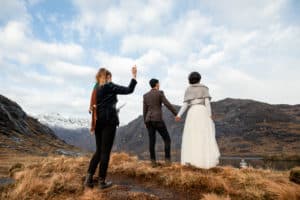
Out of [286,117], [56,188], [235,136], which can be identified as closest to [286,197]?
[56,188]

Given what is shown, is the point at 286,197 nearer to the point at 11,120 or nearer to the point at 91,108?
the point at 91,108

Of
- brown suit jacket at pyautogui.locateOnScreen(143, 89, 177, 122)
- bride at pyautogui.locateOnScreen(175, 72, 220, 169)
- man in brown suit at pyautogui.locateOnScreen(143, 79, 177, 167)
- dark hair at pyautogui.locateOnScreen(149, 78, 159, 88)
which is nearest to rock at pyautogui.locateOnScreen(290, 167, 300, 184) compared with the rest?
bride at pyautogui.locateOnScreen(175, 72, 220, 169)

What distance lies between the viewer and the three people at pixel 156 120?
5.75m

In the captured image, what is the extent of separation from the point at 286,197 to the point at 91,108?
4.03m

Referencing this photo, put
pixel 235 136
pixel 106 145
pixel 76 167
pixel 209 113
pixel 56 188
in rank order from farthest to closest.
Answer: pixel 235 136
pixel 76 167
pixel 209 113
pixel 106 145
pixel 56 188

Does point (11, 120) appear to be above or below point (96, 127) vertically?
above

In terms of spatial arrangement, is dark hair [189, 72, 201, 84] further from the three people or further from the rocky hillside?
the rocky hillside

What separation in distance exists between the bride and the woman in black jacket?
2.49 m

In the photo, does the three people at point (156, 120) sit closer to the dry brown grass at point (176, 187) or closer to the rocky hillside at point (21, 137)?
the dry brown grass at point (176, 187)

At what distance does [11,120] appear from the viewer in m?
20.4

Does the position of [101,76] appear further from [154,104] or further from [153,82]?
→ [153,82]

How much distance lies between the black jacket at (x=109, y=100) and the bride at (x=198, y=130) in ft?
8.08

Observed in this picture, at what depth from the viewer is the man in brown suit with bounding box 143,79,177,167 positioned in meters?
8.61

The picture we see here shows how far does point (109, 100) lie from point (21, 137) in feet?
49.6
